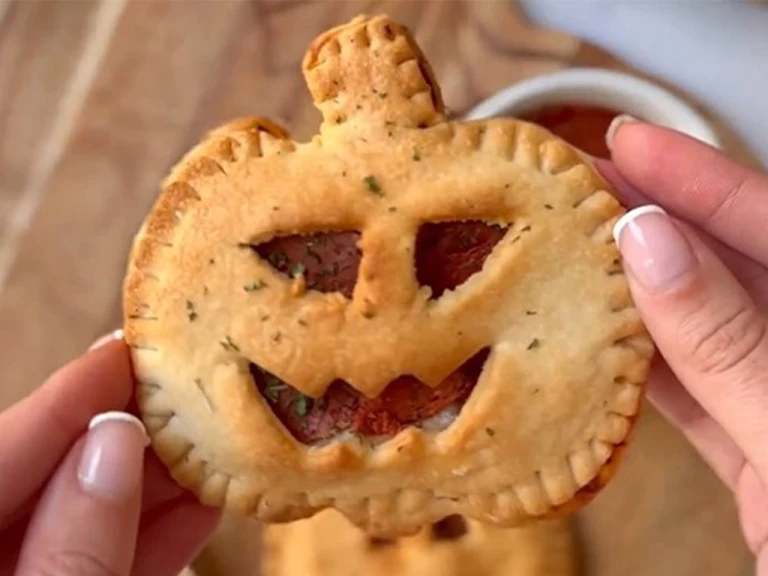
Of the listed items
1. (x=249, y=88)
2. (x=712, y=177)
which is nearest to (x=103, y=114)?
(x=249, y=88)

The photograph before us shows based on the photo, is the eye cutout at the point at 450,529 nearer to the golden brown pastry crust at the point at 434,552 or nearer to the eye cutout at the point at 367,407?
the golden brown pastry crust at the point at 434,552

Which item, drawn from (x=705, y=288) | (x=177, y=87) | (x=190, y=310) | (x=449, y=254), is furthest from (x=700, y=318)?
(x=177, y=87)

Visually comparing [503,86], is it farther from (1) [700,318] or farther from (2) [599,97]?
(1) [700,318]

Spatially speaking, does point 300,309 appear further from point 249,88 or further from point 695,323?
point 249,88

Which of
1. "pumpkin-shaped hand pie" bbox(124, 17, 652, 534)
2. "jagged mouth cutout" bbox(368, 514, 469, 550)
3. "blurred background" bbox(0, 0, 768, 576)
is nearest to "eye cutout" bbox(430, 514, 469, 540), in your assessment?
"jagged mouth cutout" bbox(368, 514, 469, 550)

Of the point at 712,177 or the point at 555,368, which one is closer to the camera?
the point at 555,368

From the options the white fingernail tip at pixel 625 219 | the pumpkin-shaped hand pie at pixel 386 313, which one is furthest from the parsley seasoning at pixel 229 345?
the white fingernail tip at pixel 625 219

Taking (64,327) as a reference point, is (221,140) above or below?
above
